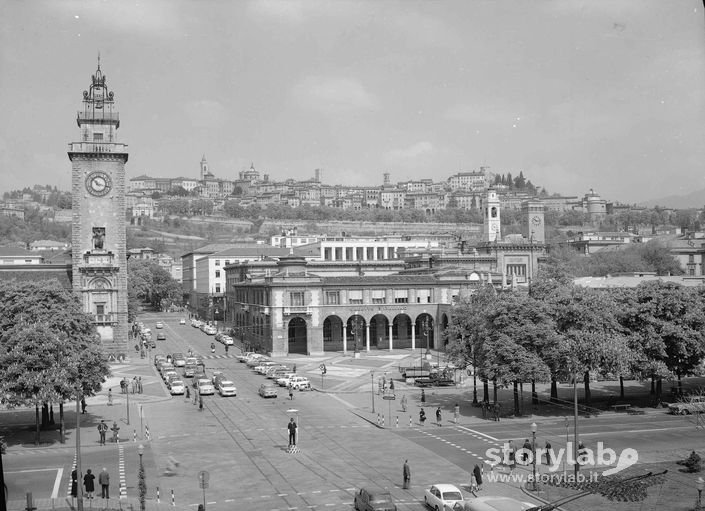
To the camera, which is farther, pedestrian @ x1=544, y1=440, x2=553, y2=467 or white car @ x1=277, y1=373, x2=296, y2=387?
white car @ x1=277, y1=373, x2=296, y2=387

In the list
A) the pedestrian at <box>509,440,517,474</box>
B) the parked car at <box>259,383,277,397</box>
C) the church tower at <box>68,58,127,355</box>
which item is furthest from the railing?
the pedestrian at <box>509,440,517,474</box>

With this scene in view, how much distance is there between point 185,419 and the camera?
52969 mm

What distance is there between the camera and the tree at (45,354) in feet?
145

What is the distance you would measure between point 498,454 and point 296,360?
163 feet

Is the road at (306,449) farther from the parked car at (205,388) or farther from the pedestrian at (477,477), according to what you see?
the pedestrian at (477,477)

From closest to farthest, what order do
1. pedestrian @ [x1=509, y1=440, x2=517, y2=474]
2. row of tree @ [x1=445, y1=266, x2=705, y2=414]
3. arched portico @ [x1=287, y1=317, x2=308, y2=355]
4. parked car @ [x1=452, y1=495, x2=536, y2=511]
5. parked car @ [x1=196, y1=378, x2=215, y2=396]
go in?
parked car @ [x1=452, y1=495, x2=536, y2=511] < pedestrian @ [x1=509, y1=440, x2=517, y2=474] < row of tree @ [x1=445, y1=266, x2=705, y2=414] < parked car @ [x1=196, y1=378, x2=215, y2=396] < arched portico @ [x1=287, y1=317, x2=308, y2=355]

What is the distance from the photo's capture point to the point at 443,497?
3042 cm

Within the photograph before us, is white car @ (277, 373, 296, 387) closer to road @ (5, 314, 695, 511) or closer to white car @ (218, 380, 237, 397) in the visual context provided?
→ road @ (5, 314, 695, 511)

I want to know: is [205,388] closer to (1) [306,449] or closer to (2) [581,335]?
(1) [306,449]

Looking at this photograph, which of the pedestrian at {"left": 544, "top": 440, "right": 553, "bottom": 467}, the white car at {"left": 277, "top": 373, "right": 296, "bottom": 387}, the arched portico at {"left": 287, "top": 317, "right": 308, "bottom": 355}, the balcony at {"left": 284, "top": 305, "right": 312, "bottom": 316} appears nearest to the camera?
the pedestrian at {"left": 544, "top": 440, "right": 553, "bottom": 467}

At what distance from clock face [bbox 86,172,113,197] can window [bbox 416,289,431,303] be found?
39.5 m

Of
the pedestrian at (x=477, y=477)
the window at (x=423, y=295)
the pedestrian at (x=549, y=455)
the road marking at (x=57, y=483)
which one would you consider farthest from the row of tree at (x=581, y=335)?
the window at (x=423, y=295)

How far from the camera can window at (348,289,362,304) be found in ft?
317

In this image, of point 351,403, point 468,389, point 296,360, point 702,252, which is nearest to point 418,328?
point 296,360
